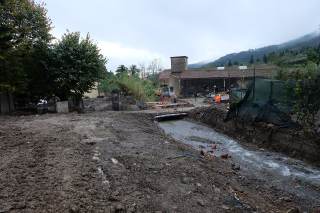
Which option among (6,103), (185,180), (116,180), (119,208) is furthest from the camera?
(6,103)

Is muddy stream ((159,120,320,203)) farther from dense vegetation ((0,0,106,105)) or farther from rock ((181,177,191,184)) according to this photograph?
dense vegetation ((0,0,106,105))

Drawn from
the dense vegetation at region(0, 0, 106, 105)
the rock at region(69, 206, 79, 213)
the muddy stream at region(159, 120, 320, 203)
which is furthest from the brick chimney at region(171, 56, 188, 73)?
the rock at region(69, 206, 79, 213)

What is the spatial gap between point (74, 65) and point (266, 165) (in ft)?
40.7

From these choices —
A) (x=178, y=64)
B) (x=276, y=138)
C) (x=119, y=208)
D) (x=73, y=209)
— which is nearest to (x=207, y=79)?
(x=178, y=64)

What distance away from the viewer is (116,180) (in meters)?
5.80

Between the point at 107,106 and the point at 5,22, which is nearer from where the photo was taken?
the point at 5,22

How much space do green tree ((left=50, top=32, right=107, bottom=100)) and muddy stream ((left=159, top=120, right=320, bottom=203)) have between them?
6709 mm

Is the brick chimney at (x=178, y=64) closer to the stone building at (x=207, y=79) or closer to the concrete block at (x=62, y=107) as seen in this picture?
the stone building at (x=207, y=79)

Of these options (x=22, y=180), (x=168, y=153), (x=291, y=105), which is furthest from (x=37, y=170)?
(x=291, y=105)

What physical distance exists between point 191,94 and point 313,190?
30345mm

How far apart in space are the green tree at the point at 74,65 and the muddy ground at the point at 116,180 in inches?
367

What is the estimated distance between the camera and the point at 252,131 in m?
13.5

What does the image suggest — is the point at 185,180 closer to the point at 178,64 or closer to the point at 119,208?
the point at 119,208

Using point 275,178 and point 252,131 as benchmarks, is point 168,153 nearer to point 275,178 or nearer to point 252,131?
point 275,178
